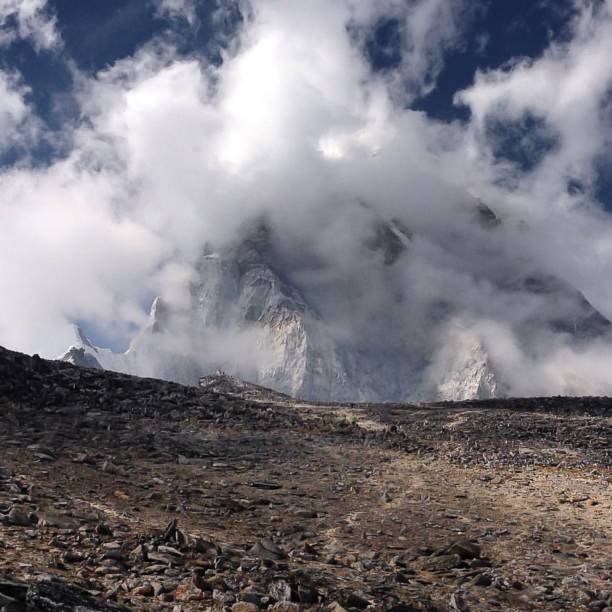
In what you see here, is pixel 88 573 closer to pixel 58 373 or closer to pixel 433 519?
pixel 433 519

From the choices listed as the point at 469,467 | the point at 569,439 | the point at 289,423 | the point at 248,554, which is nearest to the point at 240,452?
the point at 289,423

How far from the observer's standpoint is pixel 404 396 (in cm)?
18562

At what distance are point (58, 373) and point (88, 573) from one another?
828 inches

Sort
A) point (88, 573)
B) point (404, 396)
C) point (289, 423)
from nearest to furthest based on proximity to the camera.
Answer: point (88, 573) → point (289, 423) → point (404, 396)

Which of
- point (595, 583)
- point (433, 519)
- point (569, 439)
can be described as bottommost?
point (595, 583)

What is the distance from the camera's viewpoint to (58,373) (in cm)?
2788

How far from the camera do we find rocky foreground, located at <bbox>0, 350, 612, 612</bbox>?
28.9 ft

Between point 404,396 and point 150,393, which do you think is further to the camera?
point 404,396

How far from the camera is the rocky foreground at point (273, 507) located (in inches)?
346

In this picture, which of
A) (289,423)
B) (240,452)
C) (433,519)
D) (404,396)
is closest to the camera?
(433,519)

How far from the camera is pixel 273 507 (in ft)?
48.9

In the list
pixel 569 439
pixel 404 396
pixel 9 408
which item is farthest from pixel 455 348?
pixel 9 408

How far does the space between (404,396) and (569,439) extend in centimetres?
16059

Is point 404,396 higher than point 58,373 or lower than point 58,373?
higher
